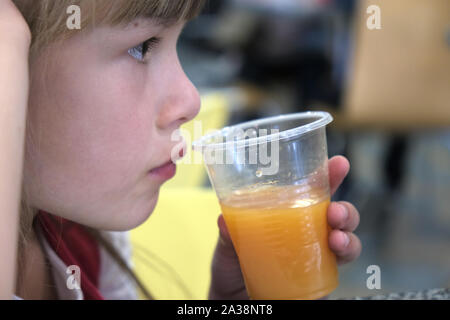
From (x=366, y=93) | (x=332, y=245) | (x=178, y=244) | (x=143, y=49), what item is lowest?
(x=178, y=244)

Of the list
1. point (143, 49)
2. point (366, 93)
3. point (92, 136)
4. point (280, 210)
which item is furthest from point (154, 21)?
point (366, 93)

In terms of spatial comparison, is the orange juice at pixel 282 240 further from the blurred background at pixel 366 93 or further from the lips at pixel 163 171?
the blurred background at pixel 366 93

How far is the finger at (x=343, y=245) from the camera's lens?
Answer: 0.65m

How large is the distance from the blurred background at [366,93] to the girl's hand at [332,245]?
0.60m

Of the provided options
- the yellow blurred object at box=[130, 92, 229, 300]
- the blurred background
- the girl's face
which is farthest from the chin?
the blurred background

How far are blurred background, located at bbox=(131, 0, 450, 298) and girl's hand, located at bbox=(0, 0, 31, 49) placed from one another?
→ 0.89 m

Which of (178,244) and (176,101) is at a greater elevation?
(176,101)

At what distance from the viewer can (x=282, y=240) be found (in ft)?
2.04

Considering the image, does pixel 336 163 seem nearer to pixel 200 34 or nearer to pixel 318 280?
pixel 318 280

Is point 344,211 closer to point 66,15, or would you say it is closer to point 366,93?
point 66,15

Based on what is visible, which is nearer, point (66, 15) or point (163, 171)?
point (66, 15)

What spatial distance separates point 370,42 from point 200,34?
2.12 meters

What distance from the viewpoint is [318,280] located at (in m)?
0.64

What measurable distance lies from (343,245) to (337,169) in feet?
0.39
